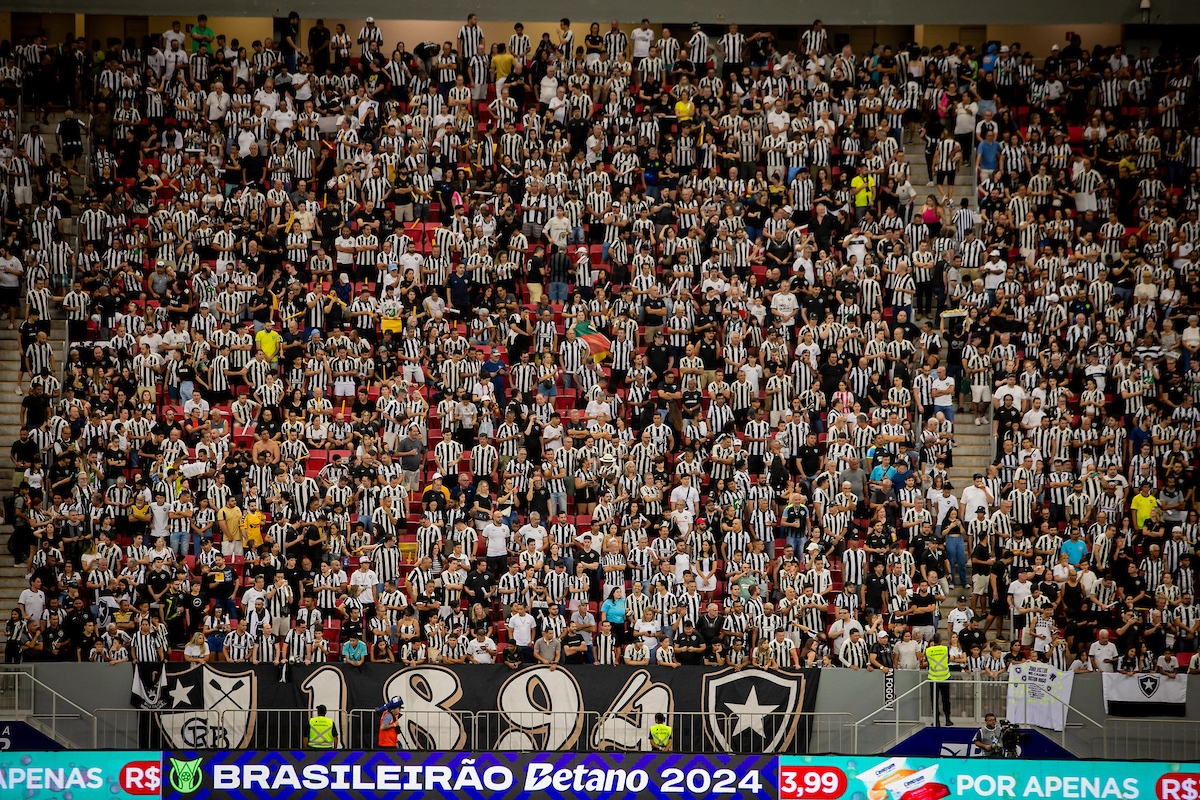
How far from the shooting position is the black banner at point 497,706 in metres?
23.1

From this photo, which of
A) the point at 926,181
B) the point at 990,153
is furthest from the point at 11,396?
the point at 990,153

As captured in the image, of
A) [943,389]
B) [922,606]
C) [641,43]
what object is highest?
[641,43]

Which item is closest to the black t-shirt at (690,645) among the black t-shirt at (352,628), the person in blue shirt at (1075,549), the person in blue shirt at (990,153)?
the black t-shirt at (352,628)

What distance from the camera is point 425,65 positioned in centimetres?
3500

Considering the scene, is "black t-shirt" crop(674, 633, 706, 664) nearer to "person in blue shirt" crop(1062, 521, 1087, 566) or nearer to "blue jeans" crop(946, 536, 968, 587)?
"blue jeans" crop(946, 536, 968, 587)

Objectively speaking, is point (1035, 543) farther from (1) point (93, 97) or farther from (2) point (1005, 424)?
(1) point (93, 97)

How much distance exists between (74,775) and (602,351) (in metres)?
13.0

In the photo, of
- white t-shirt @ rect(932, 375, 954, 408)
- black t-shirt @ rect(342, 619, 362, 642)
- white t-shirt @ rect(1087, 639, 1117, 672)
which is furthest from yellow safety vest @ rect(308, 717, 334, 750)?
white t-shirt @ rect(932, 375, 954, 408)

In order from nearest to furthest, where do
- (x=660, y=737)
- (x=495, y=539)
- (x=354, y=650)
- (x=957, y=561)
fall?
(x=660, y=737)
(x=354, y=650)
(x=495, y=539)
(x=957, y=561)

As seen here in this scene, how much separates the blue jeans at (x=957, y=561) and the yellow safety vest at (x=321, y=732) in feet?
33.7

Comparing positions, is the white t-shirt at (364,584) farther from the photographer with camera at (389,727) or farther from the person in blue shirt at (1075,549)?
the person in blue shirt at (1075,549)

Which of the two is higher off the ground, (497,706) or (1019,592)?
(1019,592)

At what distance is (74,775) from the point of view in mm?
19391

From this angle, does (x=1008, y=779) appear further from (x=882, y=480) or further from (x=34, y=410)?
(x=34, y=410)
